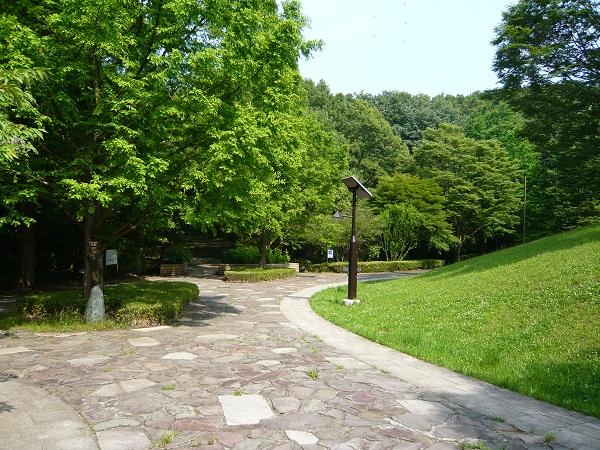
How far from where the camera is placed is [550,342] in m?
7.52

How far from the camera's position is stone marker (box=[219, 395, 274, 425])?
15.4 ft

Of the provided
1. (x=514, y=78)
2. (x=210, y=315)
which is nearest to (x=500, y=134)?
(x=514, y=78)

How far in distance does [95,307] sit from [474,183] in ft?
112

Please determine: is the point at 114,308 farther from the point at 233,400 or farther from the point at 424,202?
the point at 424,202

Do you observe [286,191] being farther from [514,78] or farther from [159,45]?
[159,45]

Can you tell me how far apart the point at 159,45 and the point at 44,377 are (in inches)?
273

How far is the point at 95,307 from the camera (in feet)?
Answer: 32.8

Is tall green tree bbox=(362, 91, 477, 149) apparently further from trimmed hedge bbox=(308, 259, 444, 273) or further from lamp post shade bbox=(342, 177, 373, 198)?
lamp post shade bbox=(342, 177, 373, 198)

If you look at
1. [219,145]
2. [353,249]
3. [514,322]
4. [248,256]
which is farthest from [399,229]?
[219,145]

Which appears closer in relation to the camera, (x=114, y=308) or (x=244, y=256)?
(x=114, y=308)

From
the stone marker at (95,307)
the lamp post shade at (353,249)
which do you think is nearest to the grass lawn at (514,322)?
the lamp post shade at (353,249)

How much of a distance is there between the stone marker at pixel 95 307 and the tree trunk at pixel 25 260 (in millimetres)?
8577

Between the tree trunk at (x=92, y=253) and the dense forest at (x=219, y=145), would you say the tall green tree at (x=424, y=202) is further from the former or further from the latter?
the tree trunk at (x=92, y=253)

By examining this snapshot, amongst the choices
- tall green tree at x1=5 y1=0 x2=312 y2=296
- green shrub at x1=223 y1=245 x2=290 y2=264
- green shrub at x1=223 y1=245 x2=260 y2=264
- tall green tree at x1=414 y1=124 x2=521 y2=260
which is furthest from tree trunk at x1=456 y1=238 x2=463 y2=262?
tall green tree at x1=5 y1=0 x2=312 y2=296
